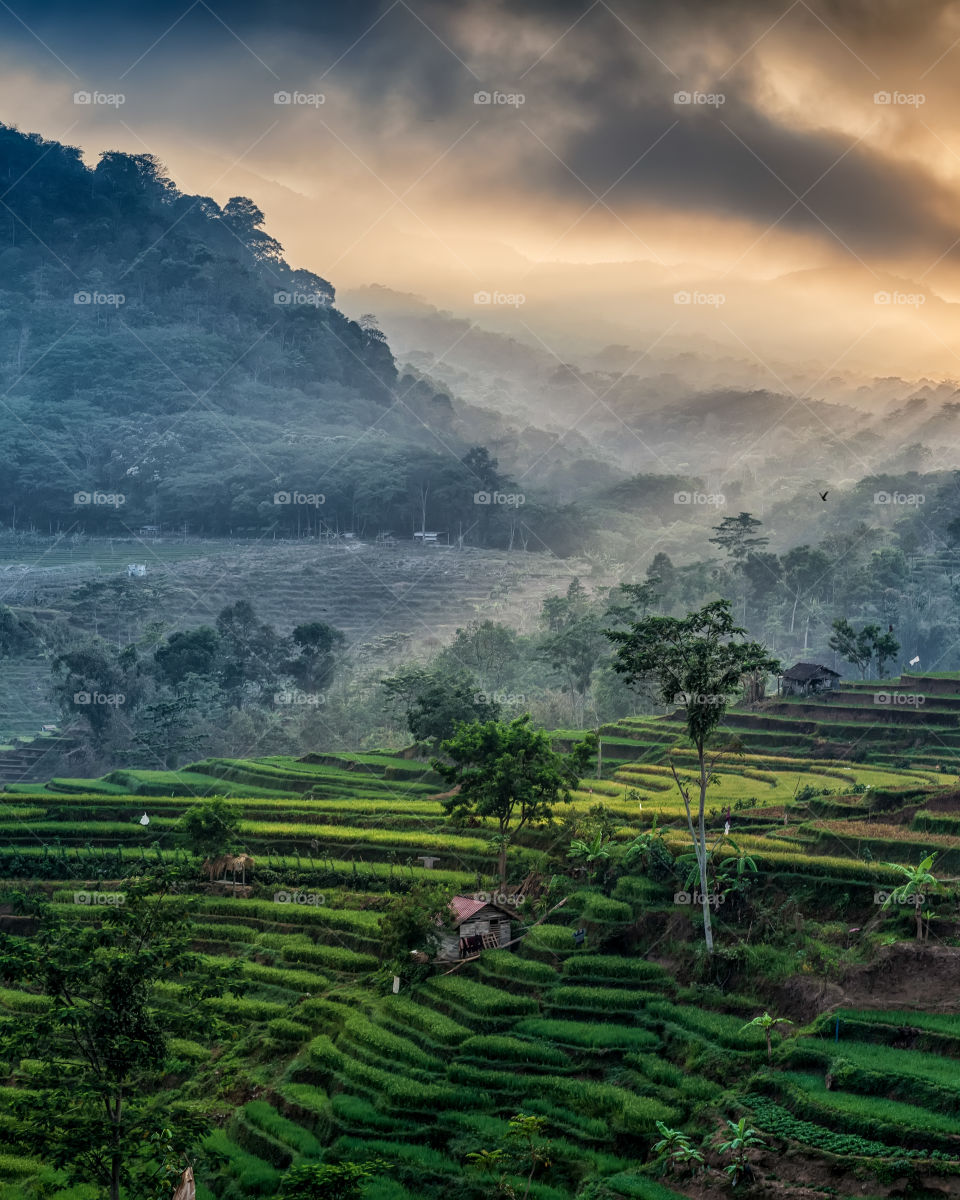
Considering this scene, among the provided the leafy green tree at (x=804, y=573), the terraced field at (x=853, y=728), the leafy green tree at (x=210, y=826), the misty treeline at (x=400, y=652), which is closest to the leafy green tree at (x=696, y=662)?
the leafy green tree at (x=210, y=826)

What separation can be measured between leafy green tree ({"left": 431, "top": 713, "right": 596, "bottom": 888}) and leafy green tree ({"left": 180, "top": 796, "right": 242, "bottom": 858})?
6.35 metres

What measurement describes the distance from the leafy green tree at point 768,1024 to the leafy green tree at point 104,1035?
981 cm

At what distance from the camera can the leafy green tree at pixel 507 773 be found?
3444 centimetres

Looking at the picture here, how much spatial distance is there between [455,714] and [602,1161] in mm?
29384

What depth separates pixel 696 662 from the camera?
29.8 meters

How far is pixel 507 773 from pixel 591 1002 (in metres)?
8.35

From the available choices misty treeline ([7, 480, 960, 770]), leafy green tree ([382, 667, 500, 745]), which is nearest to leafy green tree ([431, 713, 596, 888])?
leafy green tree ([382, 667, 500, 745])

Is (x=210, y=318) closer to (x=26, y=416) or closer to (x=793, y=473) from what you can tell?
(x=26, y=416)

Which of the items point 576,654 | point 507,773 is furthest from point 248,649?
→ point 507,773

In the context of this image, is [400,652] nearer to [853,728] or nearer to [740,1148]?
[853,728]

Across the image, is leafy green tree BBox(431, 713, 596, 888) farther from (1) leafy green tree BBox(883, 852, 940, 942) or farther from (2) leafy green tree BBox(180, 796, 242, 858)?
(1) leafy green tree BBox(883, 852, 940, 942)

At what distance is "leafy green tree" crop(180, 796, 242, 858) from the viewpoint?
1463 inches

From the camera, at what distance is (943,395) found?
558ft

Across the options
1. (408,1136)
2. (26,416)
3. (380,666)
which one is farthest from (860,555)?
(26,416)
